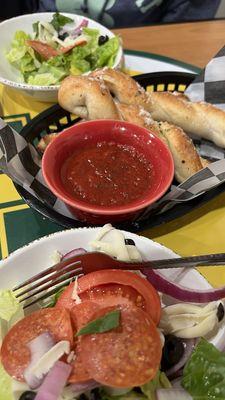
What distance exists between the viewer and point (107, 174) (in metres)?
1.34

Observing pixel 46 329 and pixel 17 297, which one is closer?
pixel 46 329

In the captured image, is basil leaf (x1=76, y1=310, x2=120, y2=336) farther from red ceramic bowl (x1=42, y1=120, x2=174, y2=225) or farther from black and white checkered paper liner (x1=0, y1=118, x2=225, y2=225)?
black and white checkered paper liner (x1=0, y1=118, x2=225, y2=225)

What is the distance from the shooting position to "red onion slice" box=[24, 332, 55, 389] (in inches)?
33.3

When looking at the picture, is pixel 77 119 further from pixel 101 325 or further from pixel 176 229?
pixel 101 325

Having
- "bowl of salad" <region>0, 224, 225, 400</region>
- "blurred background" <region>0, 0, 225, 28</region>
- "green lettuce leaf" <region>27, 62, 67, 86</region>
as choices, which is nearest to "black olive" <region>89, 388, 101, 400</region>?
"bowl of salad" <region>0, 224, 225, 400</region>

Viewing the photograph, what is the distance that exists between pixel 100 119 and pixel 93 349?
2.68 ft

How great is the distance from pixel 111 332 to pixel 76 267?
0.67 ft

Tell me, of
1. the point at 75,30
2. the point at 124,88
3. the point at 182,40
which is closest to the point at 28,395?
the point at 124,88

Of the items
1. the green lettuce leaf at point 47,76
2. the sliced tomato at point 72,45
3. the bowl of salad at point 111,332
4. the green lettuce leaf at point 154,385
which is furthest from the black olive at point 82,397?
the sliced tomato at point 72,45

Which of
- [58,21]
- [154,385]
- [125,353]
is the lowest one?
[154,385]

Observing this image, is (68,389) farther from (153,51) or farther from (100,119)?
(153,51)

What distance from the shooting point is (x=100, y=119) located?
1.49m

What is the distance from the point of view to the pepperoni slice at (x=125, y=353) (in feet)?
2.70

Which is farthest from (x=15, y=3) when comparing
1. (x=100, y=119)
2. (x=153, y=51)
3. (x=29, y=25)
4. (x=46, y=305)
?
(x=46, y=305)
